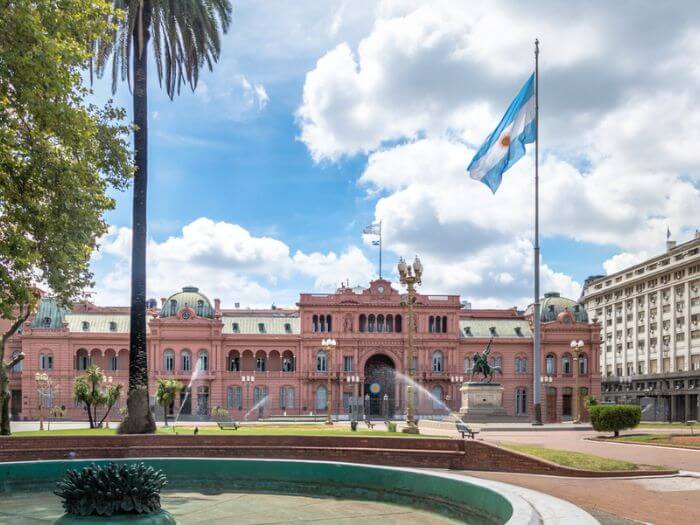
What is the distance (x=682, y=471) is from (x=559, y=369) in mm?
71613

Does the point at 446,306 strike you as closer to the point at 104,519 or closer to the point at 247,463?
the point at 247,463

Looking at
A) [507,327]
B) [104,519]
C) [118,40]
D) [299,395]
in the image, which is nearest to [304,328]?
[299,395]

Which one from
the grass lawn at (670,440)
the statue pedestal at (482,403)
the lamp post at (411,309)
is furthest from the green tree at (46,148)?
the statue pedestal at (482,403)

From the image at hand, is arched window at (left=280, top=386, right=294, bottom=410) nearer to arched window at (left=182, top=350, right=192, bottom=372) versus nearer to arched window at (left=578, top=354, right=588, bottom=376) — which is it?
arched window at (left=182, top=350, right=192, bottom=372)

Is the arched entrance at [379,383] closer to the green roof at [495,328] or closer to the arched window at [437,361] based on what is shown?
the arched window at [437,361]

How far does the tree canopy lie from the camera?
1881cm

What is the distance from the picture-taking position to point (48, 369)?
83.2 metres

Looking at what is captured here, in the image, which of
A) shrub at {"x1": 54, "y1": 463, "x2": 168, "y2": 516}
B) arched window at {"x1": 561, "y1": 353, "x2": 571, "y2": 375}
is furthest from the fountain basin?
arched window at {"x1": 561, "y1": 353, "x2": 571, "y2": 375}

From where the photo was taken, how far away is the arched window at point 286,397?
8500 centimetres

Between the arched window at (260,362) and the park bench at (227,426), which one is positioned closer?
the park bench at (227,426)

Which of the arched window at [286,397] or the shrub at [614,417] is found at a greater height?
the shrub at [614,417]

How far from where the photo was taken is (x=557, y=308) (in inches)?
3679

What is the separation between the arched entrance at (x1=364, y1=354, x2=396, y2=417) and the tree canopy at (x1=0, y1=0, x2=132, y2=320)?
6714cm

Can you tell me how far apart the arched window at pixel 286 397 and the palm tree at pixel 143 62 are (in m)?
53.7
